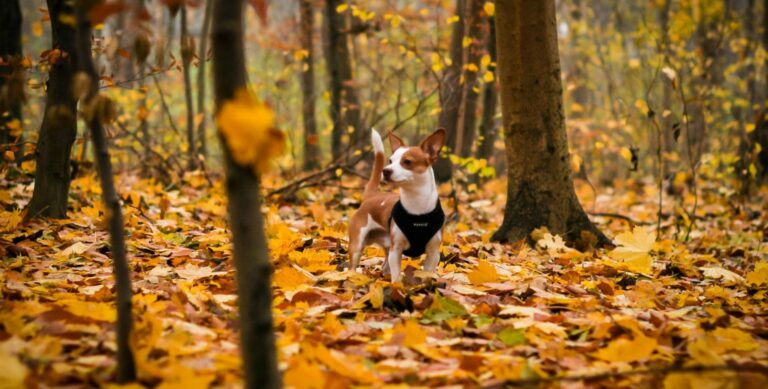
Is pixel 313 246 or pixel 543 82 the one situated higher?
pixel 543 82

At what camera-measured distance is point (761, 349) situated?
8.87 feet

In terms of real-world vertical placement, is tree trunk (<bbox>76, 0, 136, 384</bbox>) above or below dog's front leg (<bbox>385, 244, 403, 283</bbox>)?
above

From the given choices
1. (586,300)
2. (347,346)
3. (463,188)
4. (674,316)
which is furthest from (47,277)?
(463,188)

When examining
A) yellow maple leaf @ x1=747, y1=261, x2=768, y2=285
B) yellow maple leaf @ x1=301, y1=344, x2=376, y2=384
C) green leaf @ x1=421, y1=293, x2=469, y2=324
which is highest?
yellow maple leaf @ x1=301, y1=344, x2=376, y2=384

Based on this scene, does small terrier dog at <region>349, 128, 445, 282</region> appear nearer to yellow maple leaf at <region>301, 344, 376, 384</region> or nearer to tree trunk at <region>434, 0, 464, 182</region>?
yellow maple leaf at <region>301, 344, 376, 384</region>

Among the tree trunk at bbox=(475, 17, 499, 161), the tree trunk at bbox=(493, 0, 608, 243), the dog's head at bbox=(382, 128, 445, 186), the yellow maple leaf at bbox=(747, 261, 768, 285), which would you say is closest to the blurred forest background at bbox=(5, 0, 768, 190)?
the tree trunk at bbox=(475, 17, 499, 161)

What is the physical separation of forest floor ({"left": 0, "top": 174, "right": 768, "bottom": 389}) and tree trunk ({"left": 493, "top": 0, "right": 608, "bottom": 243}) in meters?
0.36

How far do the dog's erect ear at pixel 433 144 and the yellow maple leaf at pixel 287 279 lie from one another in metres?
1.44

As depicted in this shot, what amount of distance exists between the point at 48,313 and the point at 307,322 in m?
1.04

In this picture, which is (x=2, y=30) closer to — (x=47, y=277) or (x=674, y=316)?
(x=47, y=277)

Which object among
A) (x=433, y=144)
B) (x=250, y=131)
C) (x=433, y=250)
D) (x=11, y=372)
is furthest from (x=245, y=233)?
(x=433, y=144)

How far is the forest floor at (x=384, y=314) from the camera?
2.17 metres

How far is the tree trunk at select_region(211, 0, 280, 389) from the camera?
5.51 feet

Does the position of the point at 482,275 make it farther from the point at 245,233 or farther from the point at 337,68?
the point at 337,68
